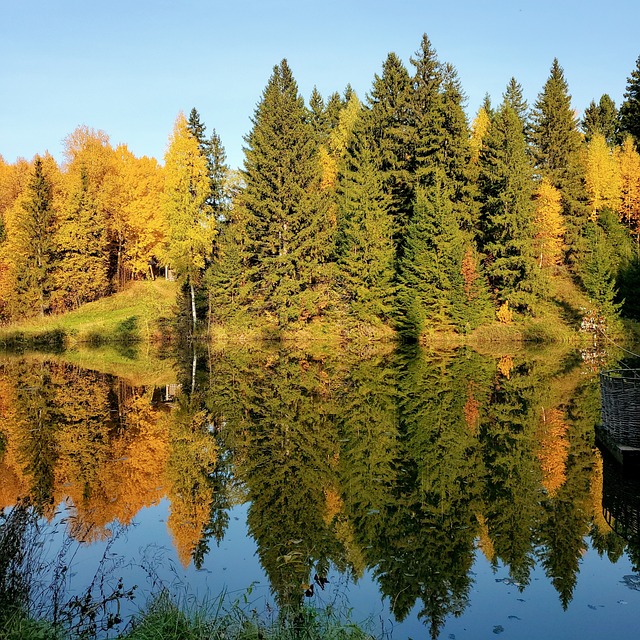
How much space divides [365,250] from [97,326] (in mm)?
20088

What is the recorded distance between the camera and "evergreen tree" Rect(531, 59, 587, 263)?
47.1m

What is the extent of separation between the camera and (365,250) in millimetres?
38219

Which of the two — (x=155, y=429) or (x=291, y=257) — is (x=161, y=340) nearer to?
(x=291, y=257)

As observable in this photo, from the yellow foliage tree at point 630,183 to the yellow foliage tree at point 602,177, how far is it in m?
0.61

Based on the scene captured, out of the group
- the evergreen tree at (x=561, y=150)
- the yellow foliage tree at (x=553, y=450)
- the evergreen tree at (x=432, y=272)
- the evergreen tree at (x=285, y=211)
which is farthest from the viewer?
the evergreen tree at (x=561, y=150)

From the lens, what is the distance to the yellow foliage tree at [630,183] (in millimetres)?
47406

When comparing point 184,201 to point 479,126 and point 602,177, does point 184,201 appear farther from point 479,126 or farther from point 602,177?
point 602,177

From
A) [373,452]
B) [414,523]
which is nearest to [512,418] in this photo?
[373,452]

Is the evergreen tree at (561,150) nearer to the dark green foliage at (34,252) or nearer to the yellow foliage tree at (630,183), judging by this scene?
the yellow foliage tree at (630,183)

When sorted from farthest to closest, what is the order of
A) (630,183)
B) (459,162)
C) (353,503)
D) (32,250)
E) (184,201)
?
(630,183)
(32,250)
(459,162)
(184,201)
(353,503)

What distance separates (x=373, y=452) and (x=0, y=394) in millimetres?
14621

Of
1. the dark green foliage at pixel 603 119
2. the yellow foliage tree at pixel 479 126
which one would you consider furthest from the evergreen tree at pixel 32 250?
the dark green foliage at pixel 603 119

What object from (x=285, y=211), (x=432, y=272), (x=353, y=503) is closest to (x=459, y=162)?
(x=432, y=272)

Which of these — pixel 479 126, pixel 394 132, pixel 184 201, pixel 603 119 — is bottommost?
pixel 184 201
